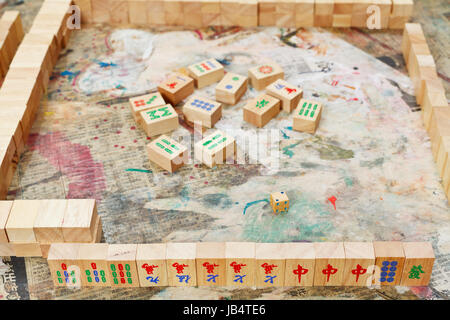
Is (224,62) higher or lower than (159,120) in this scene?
higher

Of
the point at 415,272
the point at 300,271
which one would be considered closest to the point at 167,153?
the point at 300,271

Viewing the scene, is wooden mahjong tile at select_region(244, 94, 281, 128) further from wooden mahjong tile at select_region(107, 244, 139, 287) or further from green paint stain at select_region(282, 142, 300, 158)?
wooden mahjong tile at select_region(107, 244, 139, 287)

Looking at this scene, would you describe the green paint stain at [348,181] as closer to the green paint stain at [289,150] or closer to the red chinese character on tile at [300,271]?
the green paint stain at [289,150]

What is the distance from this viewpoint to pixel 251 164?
3.87 metres

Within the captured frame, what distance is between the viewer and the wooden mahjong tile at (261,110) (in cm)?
412

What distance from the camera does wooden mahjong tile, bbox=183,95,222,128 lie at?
162 inches

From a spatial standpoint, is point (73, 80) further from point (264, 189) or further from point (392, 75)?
point (392, 75)

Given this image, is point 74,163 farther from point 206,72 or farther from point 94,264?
point 206,72

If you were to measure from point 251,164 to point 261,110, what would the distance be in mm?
454

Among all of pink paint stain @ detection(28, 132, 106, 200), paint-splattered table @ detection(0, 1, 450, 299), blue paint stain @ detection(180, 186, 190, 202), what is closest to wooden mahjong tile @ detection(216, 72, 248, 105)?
paint-splattered table @ detection(0, 1, 450, 299)

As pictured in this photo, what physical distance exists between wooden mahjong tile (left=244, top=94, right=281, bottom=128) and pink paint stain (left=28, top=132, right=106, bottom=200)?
1.06 metres

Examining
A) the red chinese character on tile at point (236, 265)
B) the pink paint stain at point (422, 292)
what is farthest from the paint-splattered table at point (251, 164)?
the red chinese character on tile at point (236, 265)

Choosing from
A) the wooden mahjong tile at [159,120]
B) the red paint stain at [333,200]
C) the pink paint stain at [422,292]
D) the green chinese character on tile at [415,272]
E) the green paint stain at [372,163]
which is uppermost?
the wooden mahjong tile at [159,120]

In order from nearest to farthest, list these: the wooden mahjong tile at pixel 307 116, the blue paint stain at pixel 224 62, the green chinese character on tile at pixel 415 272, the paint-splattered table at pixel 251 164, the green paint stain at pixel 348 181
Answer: the green chinese character on tile at pixel 415 272 → the paint-splattered table at pixel 251 164 → the green paint stain at pixel 348 181 → the wooden mahjong tile at pixel 307 116 → the blue paint stain at pixel 224 62
